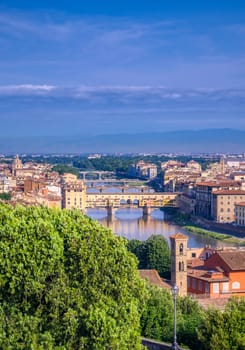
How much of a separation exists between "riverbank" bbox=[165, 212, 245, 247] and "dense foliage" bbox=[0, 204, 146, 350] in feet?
66.6

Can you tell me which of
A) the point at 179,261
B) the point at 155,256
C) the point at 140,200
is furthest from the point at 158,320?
the point at 140,200

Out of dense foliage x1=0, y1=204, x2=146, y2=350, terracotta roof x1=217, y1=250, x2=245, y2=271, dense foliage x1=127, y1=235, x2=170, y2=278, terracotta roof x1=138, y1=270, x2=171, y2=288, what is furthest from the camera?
dense foliage x1=127, y1=235, x2=170, y2=278

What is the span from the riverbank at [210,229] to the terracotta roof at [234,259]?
480 inches

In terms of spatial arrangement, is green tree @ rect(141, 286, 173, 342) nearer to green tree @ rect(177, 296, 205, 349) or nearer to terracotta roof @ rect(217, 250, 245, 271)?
green tree @ rect(177, 296, 205, 349)

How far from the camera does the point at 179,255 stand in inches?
556

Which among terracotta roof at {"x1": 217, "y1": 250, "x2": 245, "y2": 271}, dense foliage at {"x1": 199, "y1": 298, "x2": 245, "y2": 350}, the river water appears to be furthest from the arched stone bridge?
dense foliage at {"x1": 199, "y1": 298, "x2": 245, "y2": 350}

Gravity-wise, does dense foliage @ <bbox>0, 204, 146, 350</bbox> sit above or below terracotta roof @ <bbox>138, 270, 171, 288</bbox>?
above

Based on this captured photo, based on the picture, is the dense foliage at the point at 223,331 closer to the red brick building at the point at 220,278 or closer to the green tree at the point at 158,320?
the green tree at the point at 158,320

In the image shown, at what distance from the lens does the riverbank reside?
97.8 ft

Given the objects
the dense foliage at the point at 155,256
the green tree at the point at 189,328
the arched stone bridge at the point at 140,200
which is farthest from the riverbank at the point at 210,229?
the green tree at the point at 189,328

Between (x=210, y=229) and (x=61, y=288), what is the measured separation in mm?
27963

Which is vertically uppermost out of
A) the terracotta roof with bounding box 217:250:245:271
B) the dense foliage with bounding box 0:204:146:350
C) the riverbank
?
the dense foliage with bounding box 0:204:146:350

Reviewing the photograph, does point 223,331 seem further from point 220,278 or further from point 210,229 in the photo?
point 210,229

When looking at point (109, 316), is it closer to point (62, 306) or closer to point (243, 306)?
point (62, 306)
